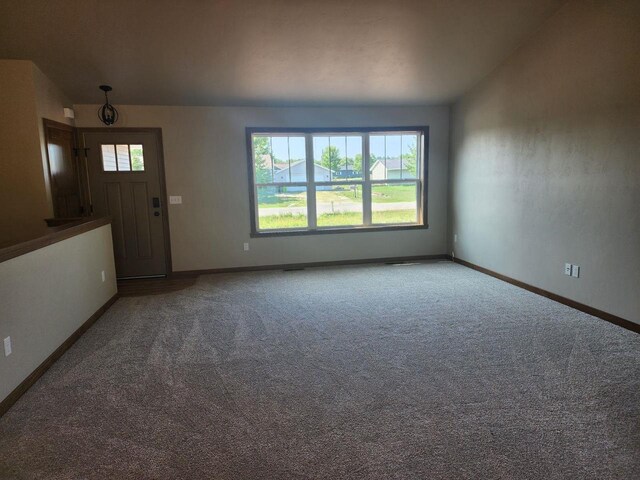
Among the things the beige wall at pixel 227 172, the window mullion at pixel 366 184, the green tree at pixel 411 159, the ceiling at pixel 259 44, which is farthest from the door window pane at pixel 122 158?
the green tree at pixel 411 159

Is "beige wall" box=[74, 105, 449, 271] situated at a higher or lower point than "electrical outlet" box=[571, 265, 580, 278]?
higher

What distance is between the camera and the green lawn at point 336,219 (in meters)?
6.07

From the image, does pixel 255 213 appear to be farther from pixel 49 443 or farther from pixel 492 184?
pixel 49 443

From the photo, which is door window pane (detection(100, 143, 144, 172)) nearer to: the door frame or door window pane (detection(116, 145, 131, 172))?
door window pane (detection(116, 145, 131, 172))

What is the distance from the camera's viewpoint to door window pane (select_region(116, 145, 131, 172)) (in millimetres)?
5469

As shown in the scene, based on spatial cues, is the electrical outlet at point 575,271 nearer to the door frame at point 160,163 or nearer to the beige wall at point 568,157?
the beige wall at point 568,157

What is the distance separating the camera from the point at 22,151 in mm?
4293

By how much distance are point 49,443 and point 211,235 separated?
12.7 feet

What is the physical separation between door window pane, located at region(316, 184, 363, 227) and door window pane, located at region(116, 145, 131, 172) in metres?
2.71

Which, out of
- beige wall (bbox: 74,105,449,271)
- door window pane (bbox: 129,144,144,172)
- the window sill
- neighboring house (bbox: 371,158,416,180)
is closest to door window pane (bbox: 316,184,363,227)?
the window sill

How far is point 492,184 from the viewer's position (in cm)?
528

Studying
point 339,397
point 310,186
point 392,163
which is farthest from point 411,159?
point 339,397

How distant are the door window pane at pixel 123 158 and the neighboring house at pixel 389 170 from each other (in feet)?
11.7

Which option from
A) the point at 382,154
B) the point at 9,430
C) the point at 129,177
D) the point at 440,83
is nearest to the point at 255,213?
the point at 129,177
